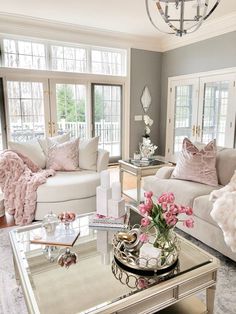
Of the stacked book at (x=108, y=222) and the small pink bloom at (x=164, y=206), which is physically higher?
the small pink bloom at (x=164, y=206)

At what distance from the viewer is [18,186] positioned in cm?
292

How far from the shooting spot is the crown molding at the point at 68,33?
15.1 feet

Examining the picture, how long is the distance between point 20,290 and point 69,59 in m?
4.60

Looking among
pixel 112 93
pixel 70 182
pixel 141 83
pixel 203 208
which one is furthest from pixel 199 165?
pixel 141 83

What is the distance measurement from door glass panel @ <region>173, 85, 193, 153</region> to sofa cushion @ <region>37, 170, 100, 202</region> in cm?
325

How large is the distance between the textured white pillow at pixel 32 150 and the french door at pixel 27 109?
1722 mm

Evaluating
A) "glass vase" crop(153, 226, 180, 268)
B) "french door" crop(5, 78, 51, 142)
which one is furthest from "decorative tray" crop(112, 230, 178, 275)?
"french door" crop(5, 78, 51, 142)

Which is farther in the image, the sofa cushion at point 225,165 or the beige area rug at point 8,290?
the sofa cushion at point 225,165

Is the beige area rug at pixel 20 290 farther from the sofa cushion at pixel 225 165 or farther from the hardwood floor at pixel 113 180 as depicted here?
the sofa cushion at pixel 225 165

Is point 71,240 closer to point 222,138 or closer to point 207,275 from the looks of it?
point 207,275

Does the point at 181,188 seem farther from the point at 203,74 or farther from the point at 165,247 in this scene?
the point at 203,74

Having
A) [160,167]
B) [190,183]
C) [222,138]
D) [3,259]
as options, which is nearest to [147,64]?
[222,138]

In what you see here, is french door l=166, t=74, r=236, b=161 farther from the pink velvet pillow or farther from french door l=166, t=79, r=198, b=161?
the pink velvet pillow

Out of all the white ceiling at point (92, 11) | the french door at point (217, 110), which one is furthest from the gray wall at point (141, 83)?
the french door at point (217, 110)
